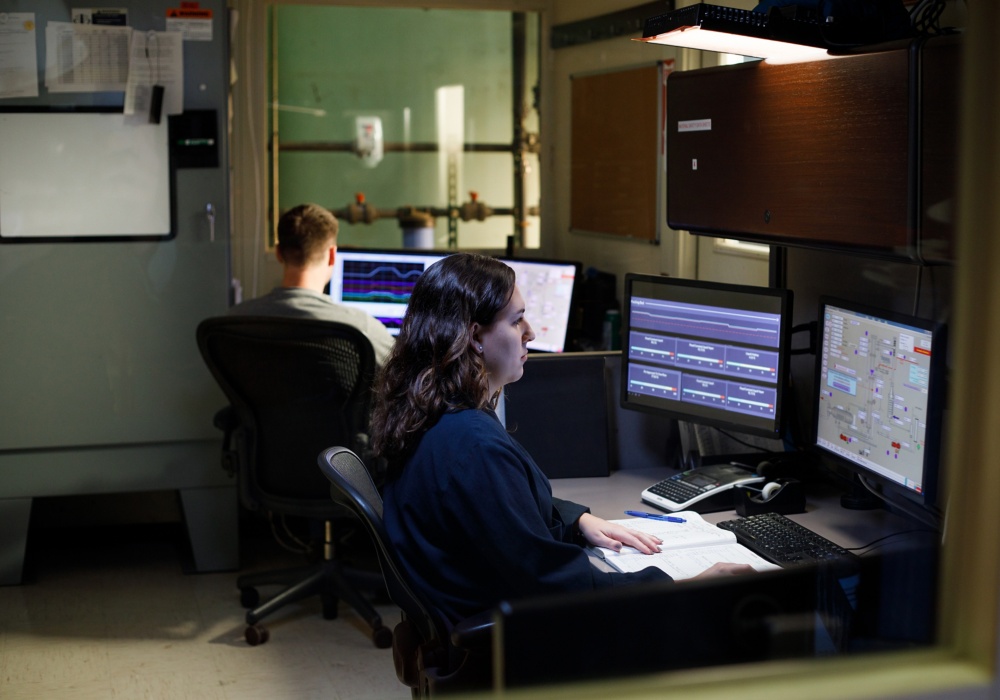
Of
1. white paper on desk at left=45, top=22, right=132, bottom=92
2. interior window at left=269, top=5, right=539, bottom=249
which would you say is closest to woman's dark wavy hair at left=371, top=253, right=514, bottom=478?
white paper on desk at left=45, top=22, right=132, bottom=92

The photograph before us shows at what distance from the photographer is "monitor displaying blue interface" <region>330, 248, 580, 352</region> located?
11.7ft

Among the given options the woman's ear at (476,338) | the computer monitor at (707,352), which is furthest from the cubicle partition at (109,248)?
the woman's ear at (476,338)

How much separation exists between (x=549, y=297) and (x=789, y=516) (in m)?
1.61

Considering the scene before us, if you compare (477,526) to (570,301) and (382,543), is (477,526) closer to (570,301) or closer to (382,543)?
(382,543)

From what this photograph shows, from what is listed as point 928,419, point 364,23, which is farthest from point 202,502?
point 928,419

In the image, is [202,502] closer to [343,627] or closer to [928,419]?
[343,627]

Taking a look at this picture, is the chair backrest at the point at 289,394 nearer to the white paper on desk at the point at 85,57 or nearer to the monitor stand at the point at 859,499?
the white paper on desk at the point at 85,57

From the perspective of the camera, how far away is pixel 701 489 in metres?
2.19

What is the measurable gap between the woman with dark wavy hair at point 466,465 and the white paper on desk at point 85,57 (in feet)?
6.44

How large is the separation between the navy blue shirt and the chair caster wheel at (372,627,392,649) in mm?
1370

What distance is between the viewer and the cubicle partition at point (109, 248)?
3.33m

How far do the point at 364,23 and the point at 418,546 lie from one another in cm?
276

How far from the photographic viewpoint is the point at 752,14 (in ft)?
5.87

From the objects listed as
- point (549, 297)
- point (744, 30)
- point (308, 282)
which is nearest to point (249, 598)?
point (308, 282)
